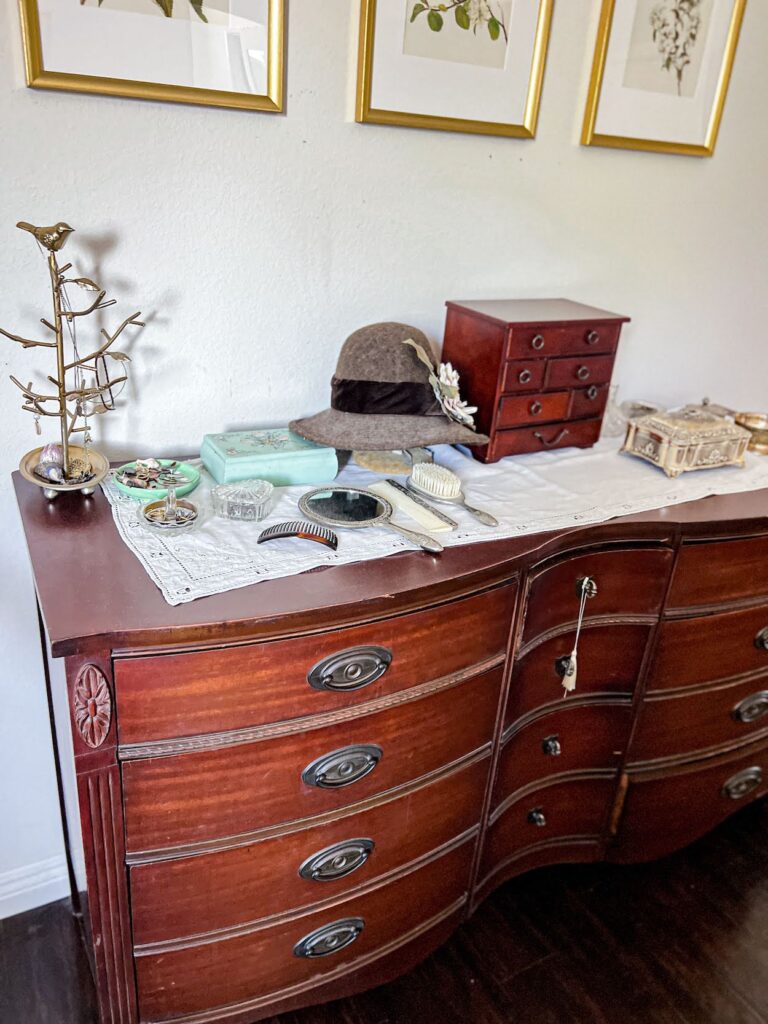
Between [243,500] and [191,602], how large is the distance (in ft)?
0.85

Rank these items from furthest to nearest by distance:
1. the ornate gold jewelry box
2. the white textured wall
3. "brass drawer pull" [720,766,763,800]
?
"brass drawer pull" [720,766,763,800] < the ornate gold jewelry box < the white textured wall

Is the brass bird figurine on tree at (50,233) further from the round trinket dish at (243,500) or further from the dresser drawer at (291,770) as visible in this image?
the dresser drawer at (291,770)

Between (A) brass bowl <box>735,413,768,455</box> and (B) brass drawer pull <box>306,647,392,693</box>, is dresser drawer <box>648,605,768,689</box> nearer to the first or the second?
(A) brass bowl <box>735,413,768,455</box>

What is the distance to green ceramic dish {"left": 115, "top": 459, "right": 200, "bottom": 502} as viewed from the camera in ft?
4.16

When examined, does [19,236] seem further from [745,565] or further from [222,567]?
[745,565]

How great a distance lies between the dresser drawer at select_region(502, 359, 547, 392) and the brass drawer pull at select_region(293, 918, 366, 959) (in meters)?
0.99

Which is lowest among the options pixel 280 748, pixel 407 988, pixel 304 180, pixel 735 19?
pixel 407 988

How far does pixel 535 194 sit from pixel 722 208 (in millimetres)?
586

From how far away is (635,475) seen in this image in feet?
5.23

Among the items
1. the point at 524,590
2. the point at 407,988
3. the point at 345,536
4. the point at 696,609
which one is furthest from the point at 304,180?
the point at 407,988

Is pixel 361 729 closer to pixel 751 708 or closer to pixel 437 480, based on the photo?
pixel 437 480

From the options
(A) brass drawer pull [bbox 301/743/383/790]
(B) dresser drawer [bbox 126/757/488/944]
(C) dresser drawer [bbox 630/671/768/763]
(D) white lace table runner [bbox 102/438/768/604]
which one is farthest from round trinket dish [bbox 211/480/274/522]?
(C) dresser drawer [bbox 630/671/768/763]

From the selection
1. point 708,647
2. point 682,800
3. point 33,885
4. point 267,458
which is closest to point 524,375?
point 267,458

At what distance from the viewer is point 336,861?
1.27 metres
